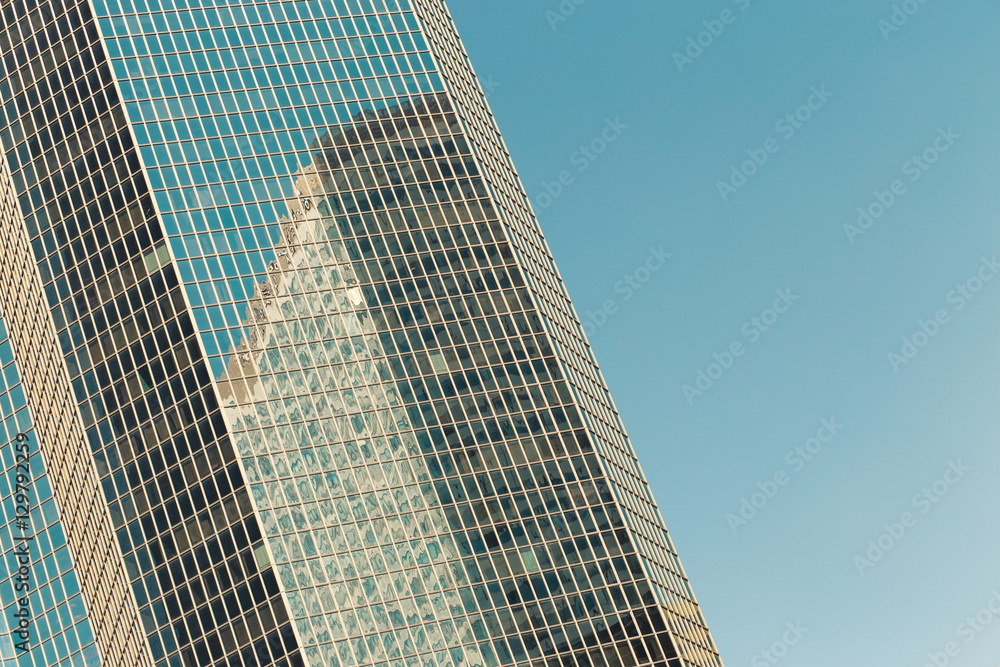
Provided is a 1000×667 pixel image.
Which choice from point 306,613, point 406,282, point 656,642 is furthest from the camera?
point 406,282

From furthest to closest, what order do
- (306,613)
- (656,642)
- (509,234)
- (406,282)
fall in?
(509,234) < (406,282) < (656,642) < (306,613)

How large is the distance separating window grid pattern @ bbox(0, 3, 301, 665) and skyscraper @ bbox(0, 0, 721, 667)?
26 centimetres

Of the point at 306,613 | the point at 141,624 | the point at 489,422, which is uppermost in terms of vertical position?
the point at 489,422

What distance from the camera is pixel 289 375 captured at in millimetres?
124000

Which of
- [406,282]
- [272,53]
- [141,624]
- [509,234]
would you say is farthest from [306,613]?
[272,53]

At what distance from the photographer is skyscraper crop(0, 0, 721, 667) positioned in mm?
117062

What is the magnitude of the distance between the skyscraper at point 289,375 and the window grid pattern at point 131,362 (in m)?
0.26

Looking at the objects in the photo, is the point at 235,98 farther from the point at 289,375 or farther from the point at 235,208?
the point at 289,375

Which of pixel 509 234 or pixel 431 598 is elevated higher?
pixel 509 234

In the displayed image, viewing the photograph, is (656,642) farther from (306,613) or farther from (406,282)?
(406,282)

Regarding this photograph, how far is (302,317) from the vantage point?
127m

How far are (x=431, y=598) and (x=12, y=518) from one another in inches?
2173

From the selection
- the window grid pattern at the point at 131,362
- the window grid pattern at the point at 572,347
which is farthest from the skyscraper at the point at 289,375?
the window grid pattern at the point at 572,347

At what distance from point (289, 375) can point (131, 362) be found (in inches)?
567
